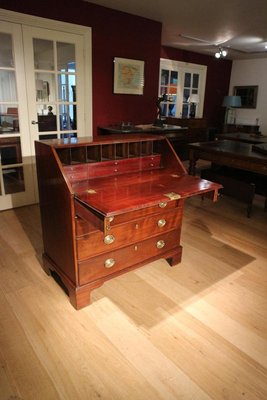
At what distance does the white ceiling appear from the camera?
3307 mm

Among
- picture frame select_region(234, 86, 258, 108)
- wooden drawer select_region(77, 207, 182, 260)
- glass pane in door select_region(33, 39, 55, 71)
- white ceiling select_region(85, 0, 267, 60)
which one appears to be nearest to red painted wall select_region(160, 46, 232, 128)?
picture frame select_region(234, 86, 258, 108)

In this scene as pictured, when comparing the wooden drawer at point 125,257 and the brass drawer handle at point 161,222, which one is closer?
the wooden drawer at point 125,257

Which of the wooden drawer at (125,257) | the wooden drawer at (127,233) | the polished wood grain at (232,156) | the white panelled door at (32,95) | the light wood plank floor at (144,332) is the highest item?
the white panelled door at (32,95)

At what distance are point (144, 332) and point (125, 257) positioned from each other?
0.48m

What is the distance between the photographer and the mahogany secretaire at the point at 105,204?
5.17 feet

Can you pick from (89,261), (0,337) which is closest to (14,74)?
(89,261)

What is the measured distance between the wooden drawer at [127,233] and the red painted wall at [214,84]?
5097 mm

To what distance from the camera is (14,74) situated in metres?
2.99

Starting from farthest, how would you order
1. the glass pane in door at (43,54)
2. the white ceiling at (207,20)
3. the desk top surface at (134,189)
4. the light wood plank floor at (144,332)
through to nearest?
1. the white ceiling at (207,20)
2. the glass pane in door at (43,54)
3. the desk top surface at (134,189)
4. the light wood plank floor at (144,332)

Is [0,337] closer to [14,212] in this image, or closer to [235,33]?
[14,212]

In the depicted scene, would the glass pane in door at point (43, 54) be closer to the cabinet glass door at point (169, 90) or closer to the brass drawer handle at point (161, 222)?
the brass drawer handle at point (161, 222)

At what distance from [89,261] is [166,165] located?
946 millimetres

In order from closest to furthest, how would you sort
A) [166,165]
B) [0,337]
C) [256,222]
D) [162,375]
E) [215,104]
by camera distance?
[162,375]
[0,337]
[166,165]
[256,222]
[215,104]

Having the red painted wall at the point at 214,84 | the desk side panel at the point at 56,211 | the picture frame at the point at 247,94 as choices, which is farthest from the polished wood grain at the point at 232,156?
the picture frame at the point at 247,94
